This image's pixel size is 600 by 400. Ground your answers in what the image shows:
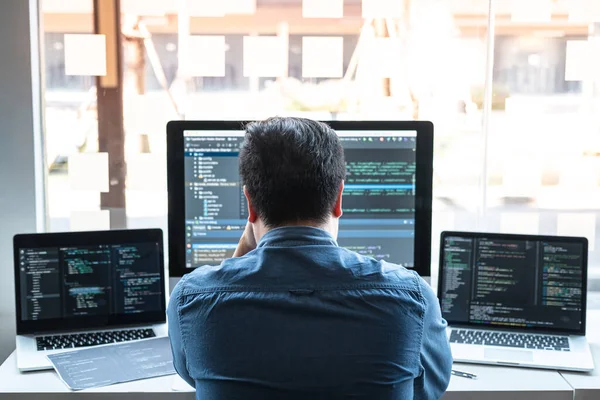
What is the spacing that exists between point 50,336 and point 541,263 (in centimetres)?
130

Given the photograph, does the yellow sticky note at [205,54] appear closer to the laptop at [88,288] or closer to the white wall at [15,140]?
the white wall at [15,140]

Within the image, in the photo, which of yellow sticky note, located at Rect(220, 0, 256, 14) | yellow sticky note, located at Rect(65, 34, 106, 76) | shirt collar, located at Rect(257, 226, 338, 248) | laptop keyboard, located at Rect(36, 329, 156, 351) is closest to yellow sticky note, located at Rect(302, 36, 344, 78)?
yellow sticky note, located at Rect(220, 0, 256, 14)

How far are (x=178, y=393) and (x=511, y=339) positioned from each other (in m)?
0.86

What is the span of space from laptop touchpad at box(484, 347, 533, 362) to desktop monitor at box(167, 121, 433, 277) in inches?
11.4

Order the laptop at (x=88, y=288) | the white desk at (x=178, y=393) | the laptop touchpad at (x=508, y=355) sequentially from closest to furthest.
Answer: the white desk at (x=178, y=393) < the laptop touchpad at (x=508, y=355) < the laptop at (x=88, y=288)

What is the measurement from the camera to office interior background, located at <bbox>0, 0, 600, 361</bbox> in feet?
7.57

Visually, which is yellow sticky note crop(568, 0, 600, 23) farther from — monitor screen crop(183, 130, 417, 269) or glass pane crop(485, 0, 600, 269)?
monitor screen crop(183, 130, 417, 269)

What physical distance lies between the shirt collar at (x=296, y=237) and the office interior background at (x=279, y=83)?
1143mm

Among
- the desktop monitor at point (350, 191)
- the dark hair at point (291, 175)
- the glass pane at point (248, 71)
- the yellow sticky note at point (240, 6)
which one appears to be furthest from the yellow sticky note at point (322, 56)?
the dark hair at point (291, 175)

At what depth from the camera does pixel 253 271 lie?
119 centimetres

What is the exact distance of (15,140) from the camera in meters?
2.24

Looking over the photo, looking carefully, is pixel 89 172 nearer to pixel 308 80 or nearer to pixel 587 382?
pixel 308 80

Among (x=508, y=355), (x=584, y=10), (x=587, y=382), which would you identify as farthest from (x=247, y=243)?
(x=584, y=10)

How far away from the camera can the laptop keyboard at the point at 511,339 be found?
183 centimetres
